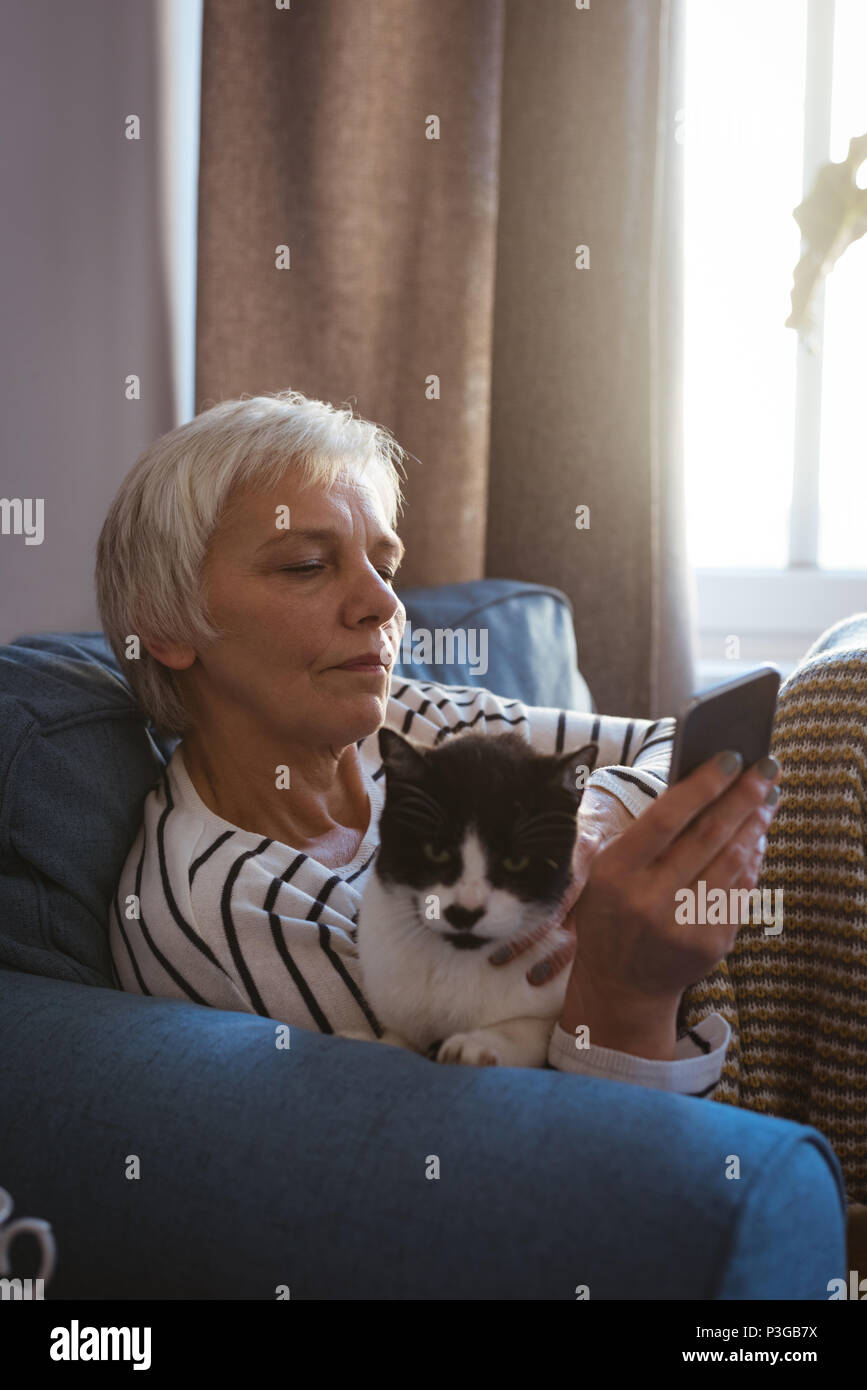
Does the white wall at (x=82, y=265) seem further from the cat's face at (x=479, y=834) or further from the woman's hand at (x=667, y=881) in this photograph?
the woman's hand at (x=667, y=881)

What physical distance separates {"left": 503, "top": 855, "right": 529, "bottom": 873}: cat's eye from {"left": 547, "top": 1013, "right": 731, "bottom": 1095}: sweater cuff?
0.15m

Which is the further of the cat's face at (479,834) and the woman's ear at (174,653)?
the woman's ear at (174,653)

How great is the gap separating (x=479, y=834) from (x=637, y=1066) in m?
0.21

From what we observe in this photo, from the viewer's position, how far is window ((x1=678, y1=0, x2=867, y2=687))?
8.21ft

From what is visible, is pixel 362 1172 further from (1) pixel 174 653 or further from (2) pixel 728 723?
(1) pixel 174 653

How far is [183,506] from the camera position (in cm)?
112

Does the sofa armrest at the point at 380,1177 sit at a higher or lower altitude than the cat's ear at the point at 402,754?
lower

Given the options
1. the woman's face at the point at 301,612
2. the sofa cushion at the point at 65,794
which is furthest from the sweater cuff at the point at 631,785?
the sofa cushion at the point at 65,794

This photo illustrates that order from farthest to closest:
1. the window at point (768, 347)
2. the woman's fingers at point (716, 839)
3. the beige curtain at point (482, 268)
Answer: the window at point (768, 347)
the beige curtain at point (482, 268)
the woman's fingers at point (716, 839)

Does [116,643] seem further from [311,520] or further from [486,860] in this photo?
[486,860]

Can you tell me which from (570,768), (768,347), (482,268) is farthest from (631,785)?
(768,347)

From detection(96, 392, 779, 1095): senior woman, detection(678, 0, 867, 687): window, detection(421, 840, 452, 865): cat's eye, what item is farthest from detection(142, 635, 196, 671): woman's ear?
detection(678, 0, 867, 687): window

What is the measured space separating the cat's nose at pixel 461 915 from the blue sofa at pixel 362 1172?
0.10 meters

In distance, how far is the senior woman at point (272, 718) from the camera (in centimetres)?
98
